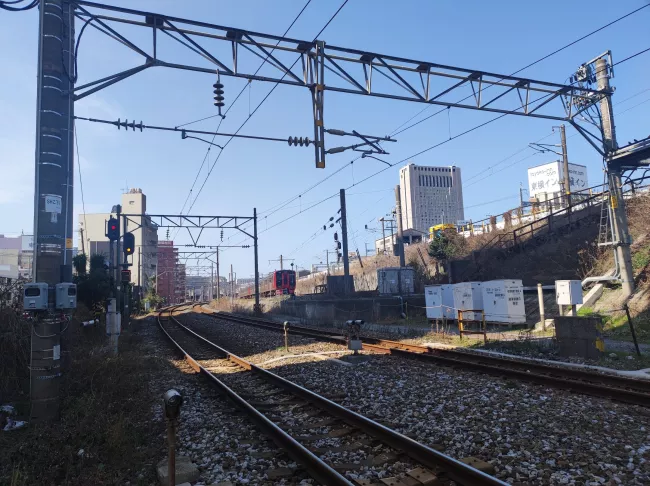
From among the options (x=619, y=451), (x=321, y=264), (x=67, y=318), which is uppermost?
(x=321, y=264)

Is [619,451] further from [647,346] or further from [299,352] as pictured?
[299,352]

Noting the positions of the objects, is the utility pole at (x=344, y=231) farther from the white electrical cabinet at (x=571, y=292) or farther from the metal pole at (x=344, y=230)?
the white electrical cabinet at (x=571, y=292)

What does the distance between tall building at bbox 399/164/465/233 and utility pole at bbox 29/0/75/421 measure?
14229 centimetres

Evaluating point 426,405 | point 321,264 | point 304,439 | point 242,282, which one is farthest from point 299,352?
point 242,282

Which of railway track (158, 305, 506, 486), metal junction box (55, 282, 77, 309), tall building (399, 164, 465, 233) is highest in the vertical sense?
tall building (399, 164, 465, 233)

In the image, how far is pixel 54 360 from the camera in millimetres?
7355

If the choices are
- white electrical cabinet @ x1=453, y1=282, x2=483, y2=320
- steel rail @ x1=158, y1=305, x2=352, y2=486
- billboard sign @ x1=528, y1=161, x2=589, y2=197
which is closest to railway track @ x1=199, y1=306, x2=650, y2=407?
steel rail @ x1=158, y1=305, x2=352, y2=486

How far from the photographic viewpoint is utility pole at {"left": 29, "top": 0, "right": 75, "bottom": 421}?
7262 mm

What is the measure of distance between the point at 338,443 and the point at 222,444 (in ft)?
5.37

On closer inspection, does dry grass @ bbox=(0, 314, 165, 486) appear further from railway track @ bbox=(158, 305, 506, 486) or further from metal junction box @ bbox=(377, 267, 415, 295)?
metal junction box @ bbox=(377, 267, 415, 295)

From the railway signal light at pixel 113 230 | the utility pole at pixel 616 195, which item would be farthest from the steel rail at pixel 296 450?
the utility pole at pixel 616 195

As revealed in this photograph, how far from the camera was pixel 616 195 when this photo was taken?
17.4 m

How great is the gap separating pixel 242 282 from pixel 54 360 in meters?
188

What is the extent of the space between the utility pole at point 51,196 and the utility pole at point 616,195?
58.1ft
